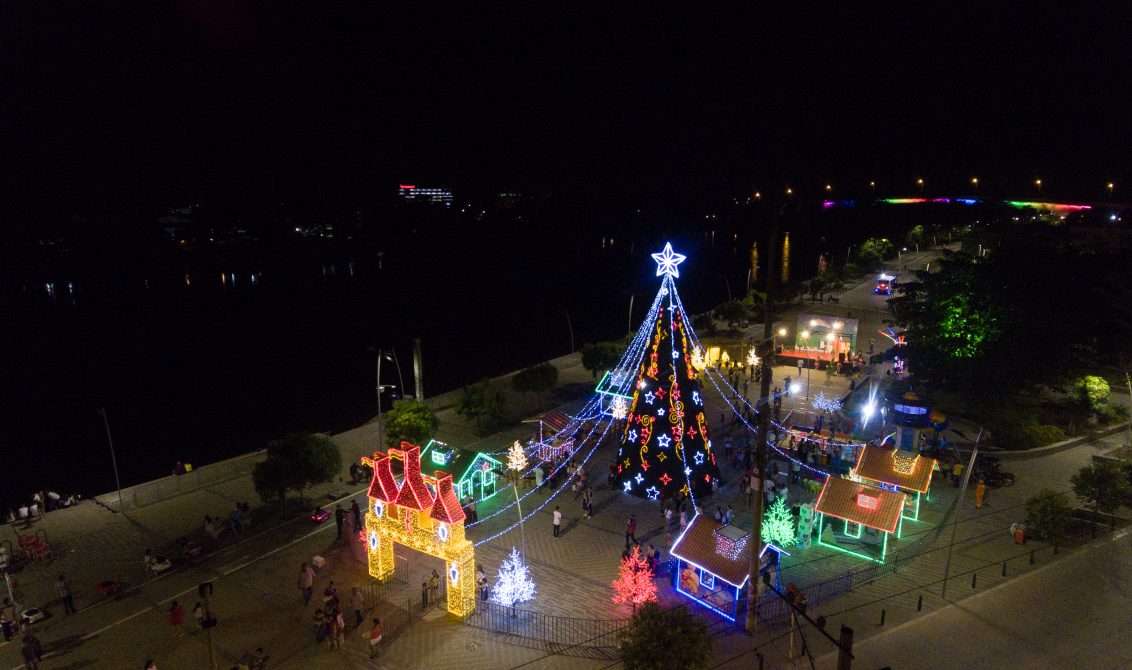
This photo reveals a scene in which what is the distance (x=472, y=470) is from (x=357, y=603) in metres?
7.38

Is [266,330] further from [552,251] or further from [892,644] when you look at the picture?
[552,251]

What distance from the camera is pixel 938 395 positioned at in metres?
35.0

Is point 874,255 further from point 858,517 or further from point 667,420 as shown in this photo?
point 858,517

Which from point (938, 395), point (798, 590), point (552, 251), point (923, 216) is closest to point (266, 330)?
point (938, 395)

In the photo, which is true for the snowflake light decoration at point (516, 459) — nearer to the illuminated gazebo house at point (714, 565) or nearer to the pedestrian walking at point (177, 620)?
the illuminated gazebo house at point (714, 565)

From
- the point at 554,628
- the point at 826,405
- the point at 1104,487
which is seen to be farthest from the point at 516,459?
the point at 1104,487

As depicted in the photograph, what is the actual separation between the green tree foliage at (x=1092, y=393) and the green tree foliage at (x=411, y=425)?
87.1 ft

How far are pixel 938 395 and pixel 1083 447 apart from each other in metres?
6.50

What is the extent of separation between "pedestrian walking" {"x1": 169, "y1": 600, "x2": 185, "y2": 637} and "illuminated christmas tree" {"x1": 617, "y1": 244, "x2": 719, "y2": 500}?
13.2 m

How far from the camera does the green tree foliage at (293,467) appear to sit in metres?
24.3

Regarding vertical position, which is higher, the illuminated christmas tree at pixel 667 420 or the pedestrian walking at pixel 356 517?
the illuminated christmas tree at pixel 667 420

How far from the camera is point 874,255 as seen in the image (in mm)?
71250

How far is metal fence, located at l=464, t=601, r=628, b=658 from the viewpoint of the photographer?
17562mm

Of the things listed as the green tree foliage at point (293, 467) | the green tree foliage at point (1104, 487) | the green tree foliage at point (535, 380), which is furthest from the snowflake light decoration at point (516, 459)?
the green tree foliage at point (1104, 487)
